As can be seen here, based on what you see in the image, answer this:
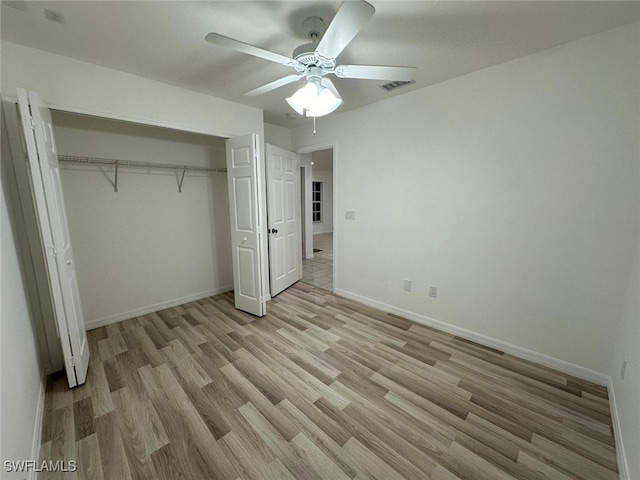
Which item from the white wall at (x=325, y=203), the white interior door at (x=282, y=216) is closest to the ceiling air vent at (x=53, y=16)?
the white interior door at (x=282, y=216)

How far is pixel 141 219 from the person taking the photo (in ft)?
9.85

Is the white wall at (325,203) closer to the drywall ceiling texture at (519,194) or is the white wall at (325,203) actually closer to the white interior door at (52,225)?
the drywall ceiling texture at (519,194)

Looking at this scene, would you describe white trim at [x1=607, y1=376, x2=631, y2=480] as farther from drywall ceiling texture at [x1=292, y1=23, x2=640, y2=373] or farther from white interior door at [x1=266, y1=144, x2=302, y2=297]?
white interior door at [x1=266, y1=144, x2=302, y2=297]

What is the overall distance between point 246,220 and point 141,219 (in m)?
1.28

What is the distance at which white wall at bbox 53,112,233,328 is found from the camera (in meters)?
2.61

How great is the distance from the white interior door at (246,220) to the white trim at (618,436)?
2832 mm

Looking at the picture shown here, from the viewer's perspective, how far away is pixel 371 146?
306 cm

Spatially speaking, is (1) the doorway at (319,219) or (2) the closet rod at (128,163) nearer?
(2) the closet rod at (128,163)

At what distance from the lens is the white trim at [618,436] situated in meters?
1.29

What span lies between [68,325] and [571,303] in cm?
385

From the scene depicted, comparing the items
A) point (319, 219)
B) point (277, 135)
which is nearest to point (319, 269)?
point (277, 135)

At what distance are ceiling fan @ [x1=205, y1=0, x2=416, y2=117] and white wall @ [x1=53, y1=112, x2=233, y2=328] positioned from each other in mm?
1822

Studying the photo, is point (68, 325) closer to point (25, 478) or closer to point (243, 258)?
point (25, 478)

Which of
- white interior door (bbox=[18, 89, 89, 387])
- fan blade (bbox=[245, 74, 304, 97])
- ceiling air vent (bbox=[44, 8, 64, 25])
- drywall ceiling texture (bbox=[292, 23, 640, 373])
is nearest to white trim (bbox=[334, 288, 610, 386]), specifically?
drywall ceiling texture (bbox=[292, 23, 640, 373])
